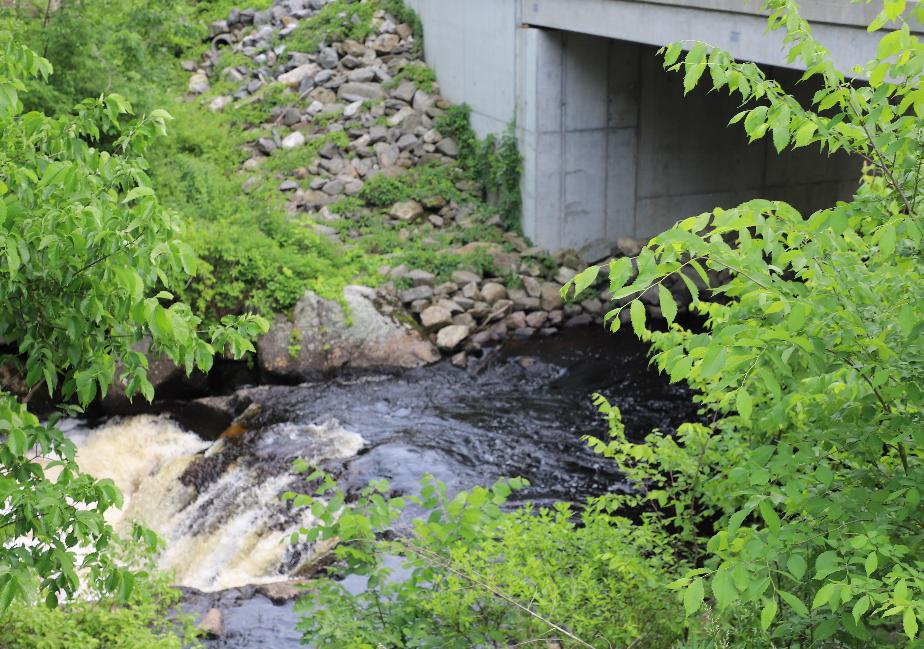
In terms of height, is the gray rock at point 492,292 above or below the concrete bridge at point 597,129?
below

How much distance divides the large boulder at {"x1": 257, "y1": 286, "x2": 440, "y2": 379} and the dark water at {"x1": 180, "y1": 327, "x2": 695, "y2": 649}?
282mm

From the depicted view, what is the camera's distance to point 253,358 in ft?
41.9

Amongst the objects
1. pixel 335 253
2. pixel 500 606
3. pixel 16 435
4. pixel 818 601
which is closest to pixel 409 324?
pixel 335 253

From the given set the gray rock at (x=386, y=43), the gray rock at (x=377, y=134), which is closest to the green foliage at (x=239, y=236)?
the gray rock at (x=377, y=134)

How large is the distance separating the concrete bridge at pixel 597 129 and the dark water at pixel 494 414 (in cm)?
239

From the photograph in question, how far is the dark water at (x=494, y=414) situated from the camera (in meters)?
10.1

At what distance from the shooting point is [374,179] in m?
15.9

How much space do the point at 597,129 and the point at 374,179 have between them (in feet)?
12.2

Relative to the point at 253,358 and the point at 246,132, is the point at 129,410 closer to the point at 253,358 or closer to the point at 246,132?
the point at 253,358

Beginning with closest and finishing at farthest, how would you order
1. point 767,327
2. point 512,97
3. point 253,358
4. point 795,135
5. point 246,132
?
point 767,327 < point 795,135 < point 253,358 < point 512,97 < point 246,132

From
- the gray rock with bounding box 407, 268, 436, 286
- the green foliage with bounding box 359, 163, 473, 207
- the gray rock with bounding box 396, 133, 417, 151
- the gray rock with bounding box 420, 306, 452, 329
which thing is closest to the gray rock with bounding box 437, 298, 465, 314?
the gray rock with bounding box 420, 306, 452, 329

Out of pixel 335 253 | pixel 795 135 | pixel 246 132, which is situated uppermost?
pixel 795 135

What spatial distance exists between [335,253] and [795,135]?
1091 centimetres

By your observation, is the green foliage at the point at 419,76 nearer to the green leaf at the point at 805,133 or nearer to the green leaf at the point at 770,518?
the green leaf at the point at 805,133
